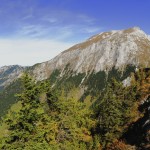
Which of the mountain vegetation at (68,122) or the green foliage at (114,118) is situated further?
the green foliage at (114,118)

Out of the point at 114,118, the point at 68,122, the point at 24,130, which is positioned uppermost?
the point at 24,130

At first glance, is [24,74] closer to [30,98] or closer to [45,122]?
[30,98]

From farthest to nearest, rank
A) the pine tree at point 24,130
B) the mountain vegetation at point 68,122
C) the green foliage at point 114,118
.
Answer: the green foliage at point 114,118
the mountain vegetation at point 68,122
the pine tree at point 24,130

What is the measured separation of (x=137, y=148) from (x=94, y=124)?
27.6 metres

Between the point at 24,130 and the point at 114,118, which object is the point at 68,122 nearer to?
the point at 114,118

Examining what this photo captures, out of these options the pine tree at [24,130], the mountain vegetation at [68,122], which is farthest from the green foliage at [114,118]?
the pine tree at [24,130]

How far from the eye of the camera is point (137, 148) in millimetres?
62438

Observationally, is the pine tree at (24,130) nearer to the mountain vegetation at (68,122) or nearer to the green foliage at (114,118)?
the mountain vegetation at (68,122)

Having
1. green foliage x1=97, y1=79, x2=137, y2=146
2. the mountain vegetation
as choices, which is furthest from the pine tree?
green foliage x1=97, y1=79, x2=137, y2=146

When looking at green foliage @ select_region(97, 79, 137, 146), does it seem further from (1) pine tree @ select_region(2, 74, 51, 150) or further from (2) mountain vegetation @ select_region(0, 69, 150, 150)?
(1) pine tree @ select_region(2, 74, 51, 150)

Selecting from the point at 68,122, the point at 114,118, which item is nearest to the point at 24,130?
the point at 68,122

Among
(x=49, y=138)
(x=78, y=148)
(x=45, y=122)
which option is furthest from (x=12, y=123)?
(x=78, y=148)

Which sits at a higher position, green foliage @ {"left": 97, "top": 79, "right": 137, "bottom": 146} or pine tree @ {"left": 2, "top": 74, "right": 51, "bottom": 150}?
pine tree @ {"left": 2, "top": 74, "right": 51, "bottom": 150}

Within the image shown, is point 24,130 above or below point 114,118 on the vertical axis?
above
